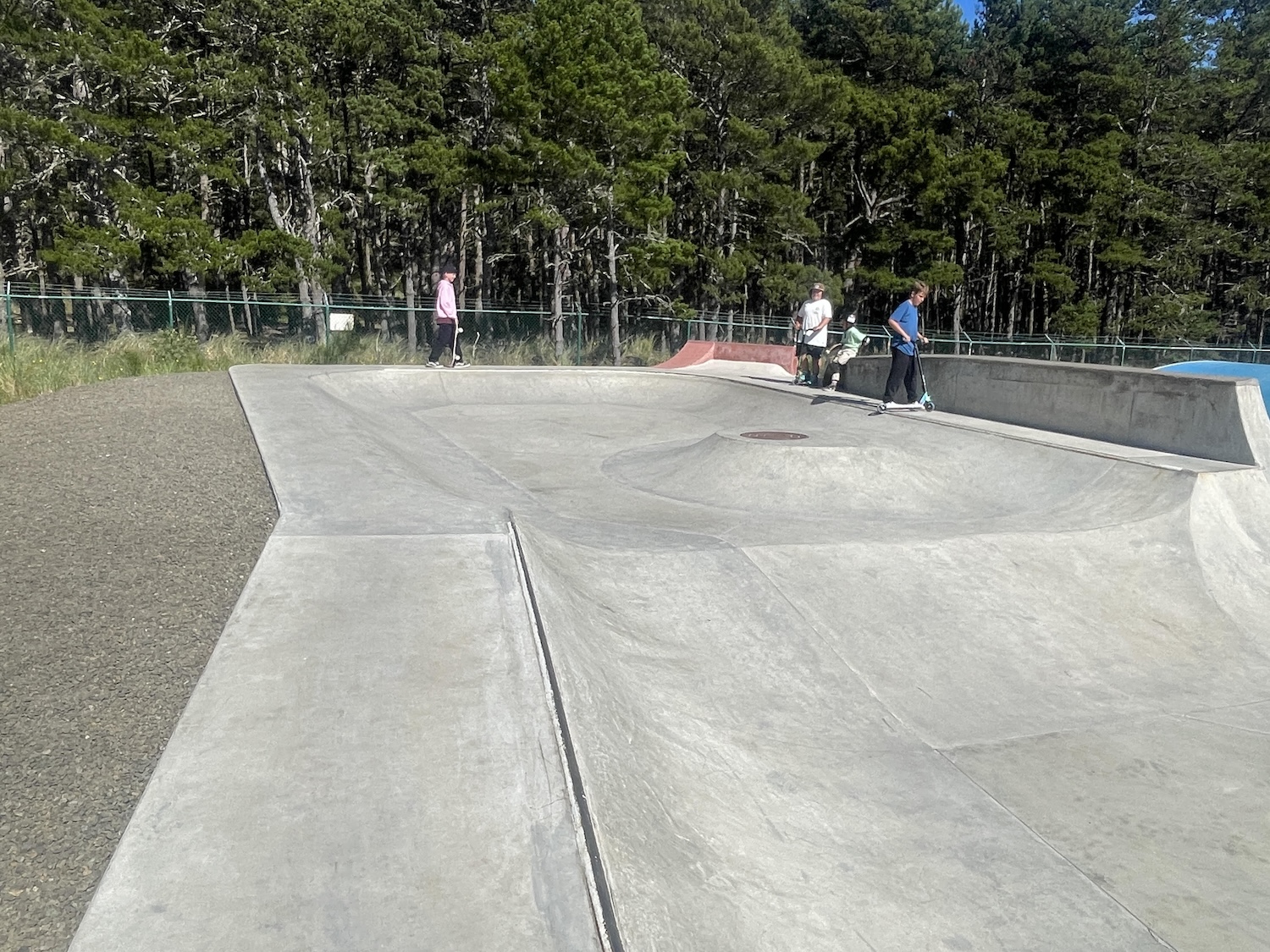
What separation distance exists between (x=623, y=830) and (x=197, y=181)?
37789mm

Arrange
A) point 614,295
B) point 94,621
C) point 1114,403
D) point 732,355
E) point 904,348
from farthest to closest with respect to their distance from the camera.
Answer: point 614,295, point 732,355, point 904,348, point 1114,403, point 94,621

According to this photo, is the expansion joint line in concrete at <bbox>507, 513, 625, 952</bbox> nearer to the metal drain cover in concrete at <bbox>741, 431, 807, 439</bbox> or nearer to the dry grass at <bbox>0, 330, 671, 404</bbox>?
the metal drain cover in concrete at <bbox>741, 431, 807, 439</bbox>

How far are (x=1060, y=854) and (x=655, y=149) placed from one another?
25.7m

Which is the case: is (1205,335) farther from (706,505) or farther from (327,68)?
(706,505)

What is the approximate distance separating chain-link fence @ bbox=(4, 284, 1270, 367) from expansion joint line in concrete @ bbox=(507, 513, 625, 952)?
19.0 metres

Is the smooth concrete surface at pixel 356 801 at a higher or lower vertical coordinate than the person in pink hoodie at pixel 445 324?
lower

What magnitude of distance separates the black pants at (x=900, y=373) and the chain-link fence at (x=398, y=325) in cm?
908

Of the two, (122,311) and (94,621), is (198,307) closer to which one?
(122,311)

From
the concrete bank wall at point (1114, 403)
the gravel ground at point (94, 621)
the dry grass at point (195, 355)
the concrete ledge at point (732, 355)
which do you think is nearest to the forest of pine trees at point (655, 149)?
the dry grass at point (195, 355)

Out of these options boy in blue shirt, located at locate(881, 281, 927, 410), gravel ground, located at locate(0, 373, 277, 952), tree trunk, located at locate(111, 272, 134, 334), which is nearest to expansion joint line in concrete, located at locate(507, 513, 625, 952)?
gravel ground, located at locate(0, 373, 277, 952)

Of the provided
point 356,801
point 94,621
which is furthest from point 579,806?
point 94,621

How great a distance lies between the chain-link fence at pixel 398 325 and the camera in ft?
77.0

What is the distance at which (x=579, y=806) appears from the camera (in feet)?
9.18

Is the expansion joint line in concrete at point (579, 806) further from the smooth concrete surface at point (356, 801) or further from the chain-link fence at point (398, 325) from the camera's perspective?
the chain-link fence at point (398, 325)
